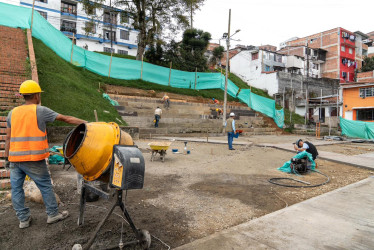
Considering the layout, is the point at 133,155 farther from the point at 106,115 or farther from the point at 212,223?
the point at 106,115

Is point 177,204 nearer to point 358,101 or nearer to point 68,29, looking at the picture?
point 358,101

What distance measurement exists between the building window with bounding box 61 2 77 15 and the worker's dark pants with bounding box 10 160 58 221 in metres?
43.3

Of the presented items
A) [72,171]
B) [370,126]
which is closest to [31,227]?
[72,171]

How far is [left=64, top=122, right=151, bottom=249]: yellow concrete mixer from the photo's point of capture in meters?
2.33

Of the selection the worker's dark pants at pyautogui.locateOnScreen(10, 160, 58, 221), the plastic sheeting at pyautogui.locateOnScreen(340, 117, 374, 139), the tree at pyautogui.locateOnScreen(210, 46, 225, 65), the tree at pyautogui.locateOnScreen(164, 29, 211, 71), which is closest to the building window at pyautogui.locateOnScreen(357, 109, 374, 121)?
the plastic sheeting at pyautogui.locateOnScreen(340, 117, 374, 139)

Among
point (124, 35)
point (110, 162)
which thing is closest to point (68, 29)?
point (124, 35)

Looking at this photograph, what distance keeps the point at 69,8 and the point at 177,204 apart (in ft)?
147

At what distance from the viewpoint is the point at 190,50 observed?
2780 cm

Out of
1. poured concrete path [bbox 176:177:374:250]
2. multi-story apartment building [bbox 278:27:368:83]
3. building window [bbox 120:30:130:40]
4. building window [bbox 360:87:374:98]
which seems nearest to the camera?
poured concrete path [bbox 176:177:374:250]

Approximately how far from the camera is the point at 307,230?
9.73 ft

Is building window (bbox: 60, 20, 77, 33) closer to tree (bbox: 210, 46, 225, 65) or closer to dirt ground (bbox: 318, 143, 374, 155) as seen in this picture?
tree (bbox: 210, 46, 225, 65)

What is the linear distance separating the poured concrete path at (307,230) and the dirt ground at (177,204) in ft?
1.06

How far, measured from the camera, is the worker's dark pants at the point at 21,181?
296 centimetres

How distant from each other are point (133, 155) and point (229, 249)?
1379 mm
